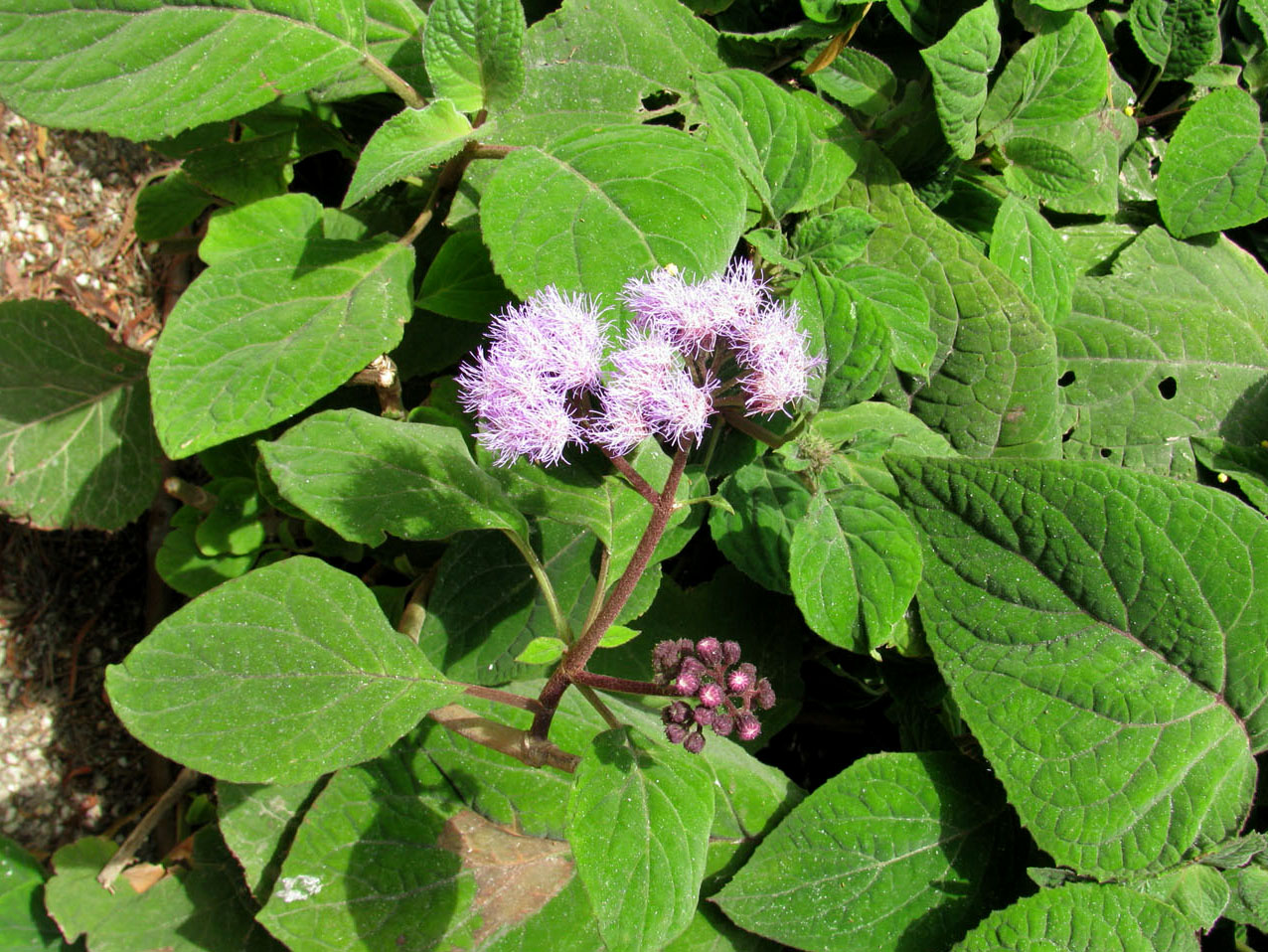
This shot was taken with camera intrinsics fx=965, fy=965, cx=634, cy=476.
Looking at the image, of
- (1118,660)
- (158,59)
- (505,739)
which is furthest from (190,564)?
(1118,660)

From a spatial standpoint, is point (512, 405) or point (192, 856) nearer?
point (512, 405)

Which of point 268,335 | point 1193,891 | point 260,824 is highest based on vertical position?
point 268,335

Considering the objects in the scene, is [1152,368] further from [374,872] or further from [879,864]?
[374,872]

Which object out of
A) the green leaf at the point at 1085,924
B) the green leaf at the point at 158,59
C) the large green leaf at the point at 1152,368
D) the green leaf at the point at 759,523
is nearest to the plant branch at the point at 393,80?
the green leaf at the point at 158,59

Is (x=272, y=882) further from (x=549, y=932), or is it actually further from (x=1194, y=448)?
(x=1194, y=448)

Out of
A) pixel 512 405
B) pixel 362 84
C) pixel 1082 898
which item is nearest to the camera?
pixel 512 405

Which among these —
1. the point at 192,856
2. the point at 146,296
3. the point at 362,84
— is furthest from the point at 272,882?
the point at 146,296
